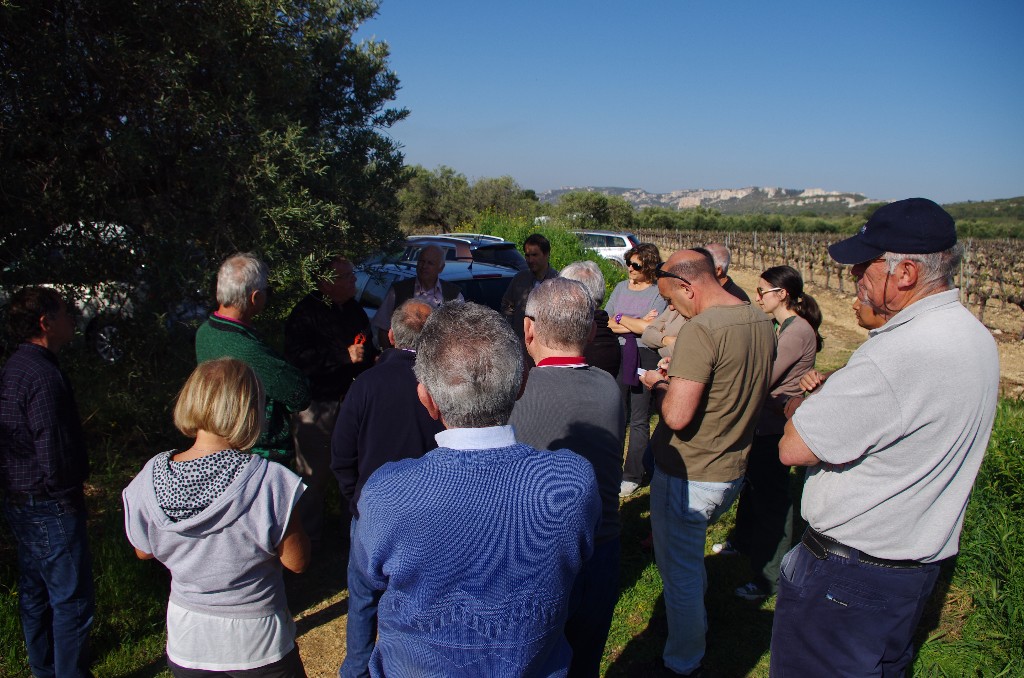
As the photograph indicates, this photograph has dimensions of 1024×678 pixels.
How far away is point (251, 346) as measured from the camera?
2973mm

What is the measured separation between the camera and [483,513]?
4.27 ft

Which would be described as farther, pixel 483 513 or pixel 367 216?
pixel 367 216

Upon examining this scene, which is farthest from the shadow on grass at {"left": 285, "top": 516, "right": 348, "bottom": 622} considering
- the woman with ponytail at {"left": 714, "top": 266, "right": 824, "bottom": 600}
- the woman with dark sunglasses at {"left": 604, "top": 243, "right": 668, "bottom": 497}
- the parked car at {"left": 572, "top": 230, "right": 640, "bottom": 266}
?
→ the parked car at {"left": 572, "top": 230, "right": 640, "bottom": 266}

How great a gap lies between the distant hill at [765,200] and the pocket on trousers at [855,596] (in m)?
105

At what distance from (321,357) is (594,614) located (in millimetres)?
2504

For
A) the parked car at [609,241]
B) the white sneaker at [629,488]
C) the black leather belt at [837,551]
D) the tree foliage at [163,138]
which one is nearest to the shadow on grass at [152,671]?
the tree foliage at [163,138]

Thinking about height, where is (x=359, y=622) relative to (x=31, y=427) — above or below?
below

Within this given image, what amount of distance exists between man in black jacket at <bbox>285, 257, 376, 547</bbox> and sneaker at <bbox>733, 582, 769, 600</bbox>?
2458mm

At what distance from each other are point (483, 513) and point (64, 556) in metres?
2.27

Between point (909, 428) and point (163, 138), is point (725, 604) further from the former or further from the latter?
point (163, 138)

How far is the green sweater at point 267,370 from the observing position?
9.63ft

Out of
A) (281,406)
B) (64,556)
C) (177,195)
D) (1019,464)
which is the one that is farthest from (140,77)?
(1019,464)

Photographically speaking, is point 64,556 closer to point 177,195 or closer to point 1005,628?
point 177,195

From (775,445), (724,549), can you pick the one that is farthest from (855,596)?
(724,549)
